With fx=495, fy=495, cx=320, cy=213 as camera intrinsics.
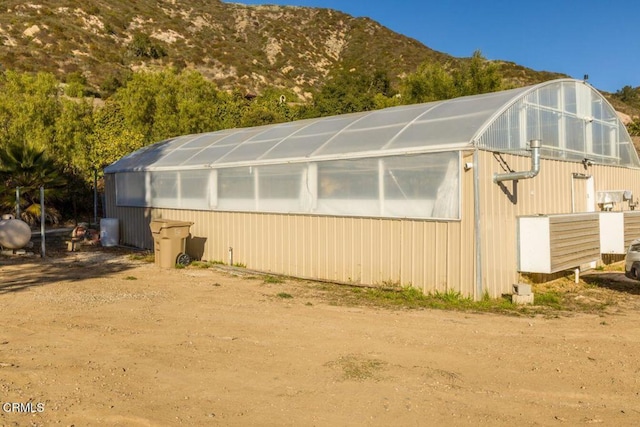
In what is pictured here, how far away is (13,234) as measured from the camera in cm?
1541

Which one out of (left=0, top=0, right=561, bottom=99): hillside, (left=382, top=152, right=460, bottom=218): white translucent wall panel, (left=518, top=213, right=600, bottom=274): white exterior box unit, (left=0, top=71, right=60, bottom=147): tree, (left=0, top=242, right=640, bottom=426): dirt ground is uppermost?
(left=0, top=0, right=561, bottom=99): hillside

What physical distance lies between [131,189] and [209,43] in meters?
62.0

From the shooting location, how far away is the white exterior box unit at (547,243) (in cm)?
1020

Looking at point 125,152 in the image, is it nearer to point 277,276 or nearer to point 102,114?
point 102,114

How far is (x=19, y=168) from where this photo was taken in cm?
1970

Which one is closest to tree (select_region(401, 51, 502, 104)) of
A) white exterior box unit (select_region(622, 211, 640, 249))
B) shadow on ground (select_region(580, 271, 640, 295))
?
white exterior box unit (select_region(622, 211, 640, 249))

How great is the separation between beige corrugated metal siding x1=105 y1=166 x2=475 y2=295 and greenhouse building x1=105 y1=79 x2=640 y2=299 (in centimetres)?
3

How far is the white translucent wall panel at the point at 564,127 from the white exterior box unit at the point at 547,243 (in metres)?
1.64

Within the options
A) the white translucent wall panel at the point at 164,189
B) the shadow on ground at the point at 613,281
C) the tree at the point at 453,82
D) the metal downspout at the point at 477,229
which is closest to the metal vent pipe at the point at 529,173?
the metal downspout at the point at 477,229

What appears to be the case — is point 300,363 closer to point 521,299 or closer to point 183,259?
point 521,299

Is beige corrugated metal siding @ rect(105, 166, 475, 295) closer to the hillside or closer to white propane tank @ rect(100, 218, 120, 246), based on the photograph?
white propane tank @ rect(100, 218, 120, 246)

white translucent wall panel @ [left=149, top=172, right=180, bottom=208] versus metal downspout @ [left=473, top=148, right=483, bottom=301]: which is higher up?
white translucent wall panel @ [left=149, top=172, right=180, bottom=208]

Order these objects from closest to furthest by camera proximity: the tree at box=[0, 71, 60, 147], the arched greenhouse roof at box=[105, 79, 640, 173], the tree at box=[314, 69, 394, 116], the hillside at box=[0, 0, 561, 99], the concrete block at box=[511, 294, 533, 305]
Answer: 1. the concrete block at box=[511, 294, 533, 305]
2. the arched greenhouse roof at box=[105, 79, 640, 173]
3. the tree at box=[0, 71, 60, 147]
4. the tree at box=[314, 69, 394, 116]
5. the hillside at box=[0, 0, 561, 99]

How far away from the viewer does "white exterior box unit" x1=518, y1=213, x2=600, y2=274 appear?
10203mm
